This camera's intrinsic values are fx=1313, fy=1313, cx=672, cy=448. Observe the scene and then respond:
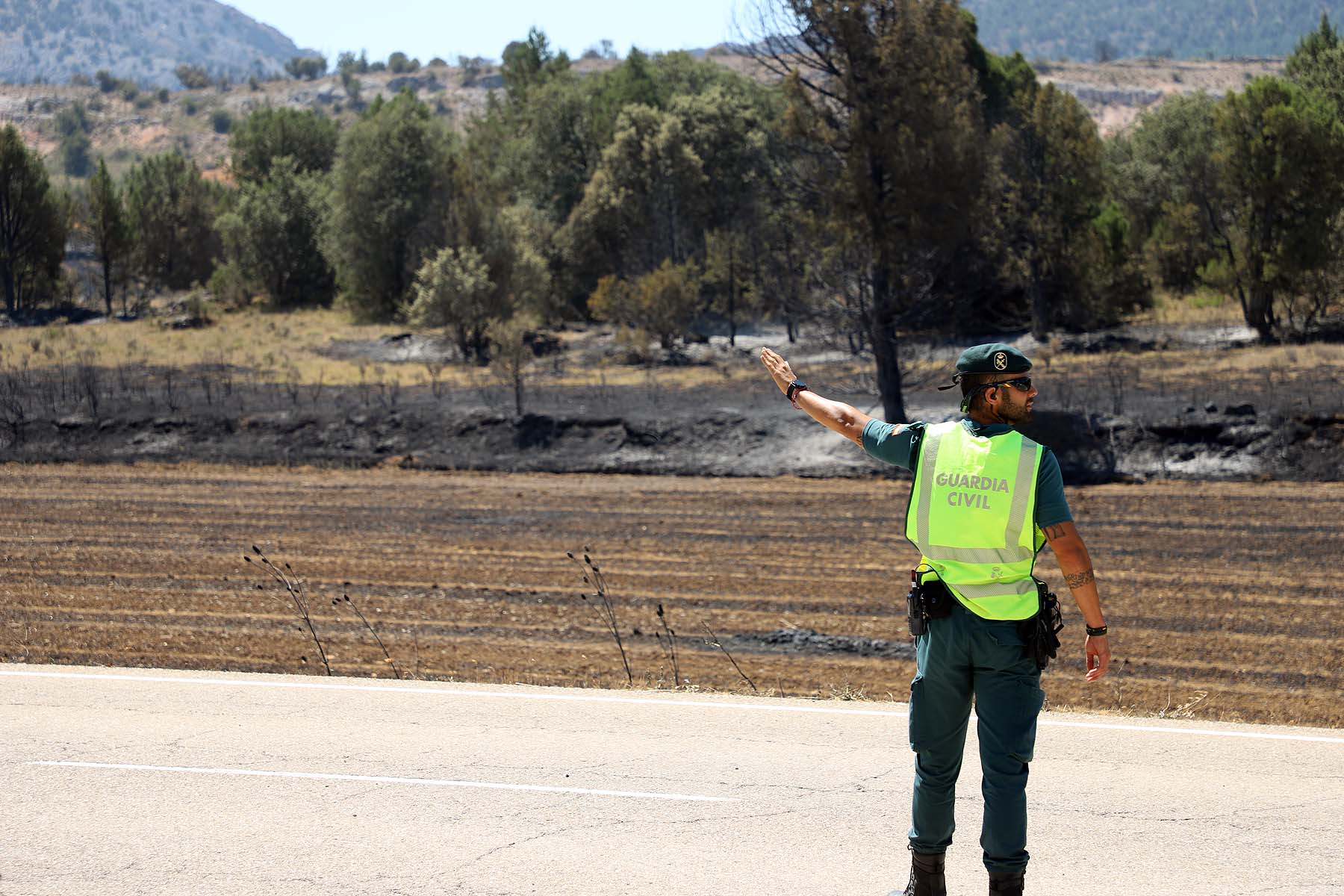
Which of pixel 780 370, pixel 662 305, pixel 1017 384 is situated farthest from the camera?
pixel 662 305

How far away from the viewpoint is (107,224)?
220 ft

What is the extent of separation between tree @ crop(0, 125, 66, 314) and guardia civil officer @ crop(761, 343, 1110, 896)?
66979mm

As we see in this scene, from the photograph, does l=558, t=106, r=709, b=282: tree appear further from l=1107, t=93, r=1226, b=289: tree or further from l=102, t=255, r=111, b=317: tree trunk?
l=102, t=255, r=111, b=317: tree trunk

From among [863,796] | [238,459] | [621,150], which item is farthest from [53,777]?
[621,150]

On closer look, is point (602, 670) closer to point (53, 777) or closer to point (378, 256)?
point (53, 777)

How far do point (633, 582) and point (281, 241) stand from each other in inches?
2363

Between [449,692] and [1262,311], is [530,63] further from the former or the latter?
[449,692]

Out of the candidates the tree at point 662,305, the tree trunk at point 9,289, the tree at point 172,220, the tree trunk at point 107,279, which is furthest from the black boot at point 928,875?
the tree at point 172,220

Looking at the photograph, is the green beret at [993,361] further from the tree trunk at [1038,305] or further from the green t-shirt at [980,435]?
the tree trunk at [1038,305]

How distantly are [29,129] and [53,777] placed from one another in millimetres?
189779

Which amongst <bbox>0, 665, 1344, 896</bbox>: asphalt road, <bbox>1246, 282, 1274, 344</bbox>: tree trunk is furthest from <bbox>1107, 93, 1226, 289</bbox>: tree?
<bbox>0, 665, 1344, 896</bbox>: asphalt road

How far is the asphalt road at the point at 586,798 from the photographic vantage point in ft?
16.8

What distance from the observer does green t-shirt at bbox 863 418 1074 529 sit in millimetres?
4539

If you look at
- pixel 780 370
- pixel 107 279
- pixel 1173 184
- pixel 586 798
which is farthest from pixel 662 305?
pixel 780 370
